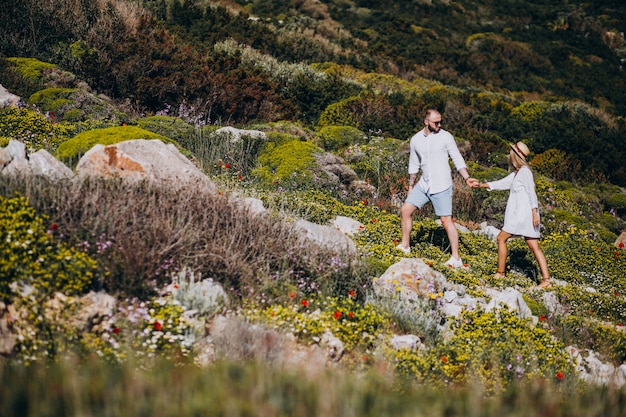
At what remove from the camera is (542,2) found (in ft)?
163

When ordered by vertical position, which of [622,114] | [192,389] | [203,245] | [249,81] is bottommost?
[622,114]

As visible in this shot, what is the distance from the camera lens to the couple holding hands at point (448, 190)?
308 inches

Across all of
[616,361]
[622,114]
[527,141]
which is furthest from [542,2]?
[616,361]

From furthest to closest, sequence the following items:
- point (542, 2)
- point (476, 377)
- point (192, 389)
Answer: point (542, 2), point (476, 377), point (192, 389)

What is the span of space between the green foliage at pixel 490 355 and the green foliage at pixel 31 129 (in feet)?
19.8

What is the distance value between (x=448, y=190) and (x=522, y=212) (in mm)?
1031

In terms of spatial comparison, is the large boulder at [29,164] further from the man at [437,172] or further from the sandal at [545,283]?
the sandal at [545,283]

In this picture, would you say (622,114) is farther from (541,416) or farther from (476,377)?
(541,416)

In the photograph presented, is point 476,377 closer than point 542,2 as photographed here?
Yes

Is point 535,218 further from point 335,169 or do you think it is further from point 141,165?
point 141,165

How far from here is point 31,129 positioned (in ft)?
29.5

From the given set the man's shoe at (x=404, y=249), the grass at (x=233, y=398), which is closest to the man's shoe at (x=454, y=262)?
the man's shoe at (x=404, y=249)

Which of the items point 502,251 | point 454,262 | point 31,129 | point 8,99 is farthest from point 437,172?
point 8,99

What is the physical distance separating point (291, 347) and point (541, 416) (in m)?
2.50
